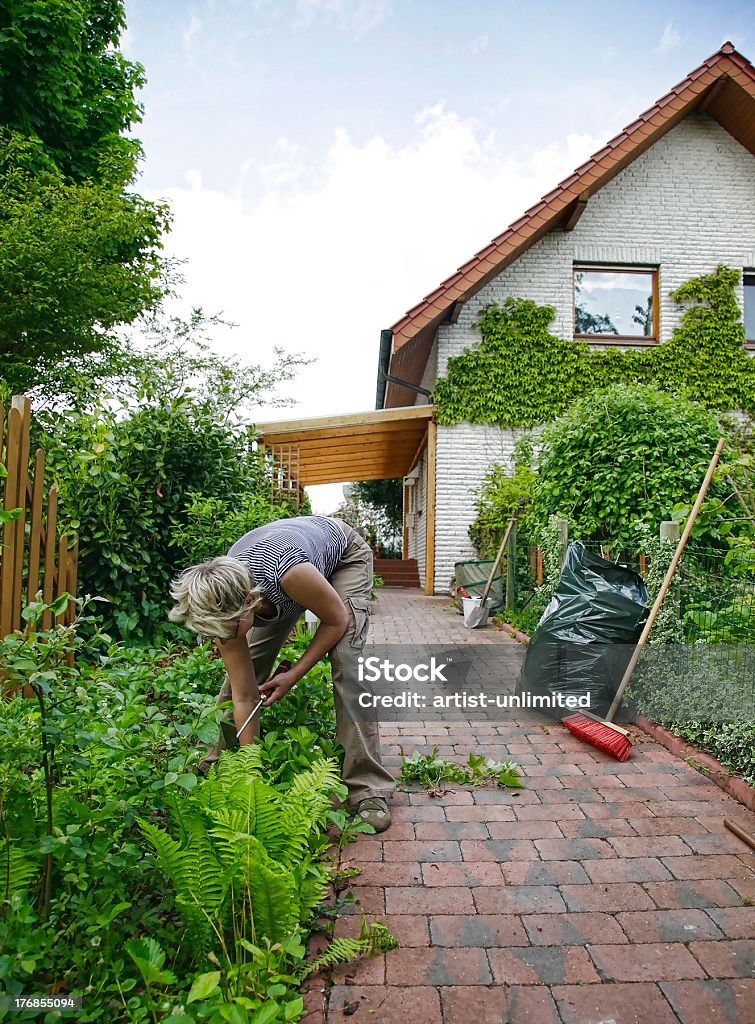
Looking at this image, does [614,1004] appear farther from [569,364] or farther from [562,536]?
[569,364]

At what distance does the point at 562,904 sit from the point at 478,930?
31 centimetres

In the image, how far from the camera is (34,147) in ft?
34.7

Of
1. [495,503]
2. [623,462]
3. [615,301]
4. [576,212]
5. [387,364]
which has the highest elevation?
[576,212]

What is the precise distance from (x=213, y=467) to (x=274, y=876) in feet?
12.7

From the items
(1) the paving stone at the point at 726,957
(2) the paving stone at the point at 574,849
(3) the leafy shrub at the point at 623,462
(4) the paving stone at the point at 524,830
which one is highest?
(3) the leafy shrub at the point at 623,462

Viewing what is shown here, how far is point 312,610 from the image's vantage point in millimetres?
2602

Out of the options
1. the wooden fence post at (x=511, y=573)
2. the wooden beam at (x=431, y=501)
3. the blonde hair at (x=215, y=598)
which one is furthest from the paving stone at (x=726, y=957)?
the wooden beam at (x=431, y=501)

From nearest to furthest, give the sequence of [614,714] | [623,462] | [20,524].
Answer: [20,524], [614,714], [623,462]

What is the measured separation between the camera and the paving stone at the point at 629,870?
2.31 metres

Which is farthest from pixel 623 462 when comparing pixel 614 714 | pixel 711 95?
pixel 711 95

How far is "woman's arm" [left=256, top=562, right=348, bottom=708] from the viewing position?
98.6 inches

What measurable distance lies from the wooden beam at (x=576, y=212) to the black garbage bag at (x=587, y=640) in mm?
8191

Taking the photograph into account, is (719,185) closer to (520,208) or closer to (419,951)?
(520,208)

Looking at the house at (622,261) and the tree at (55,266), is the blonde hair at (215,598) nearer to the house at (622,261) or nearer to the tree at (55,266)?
the tree at (55,266)
